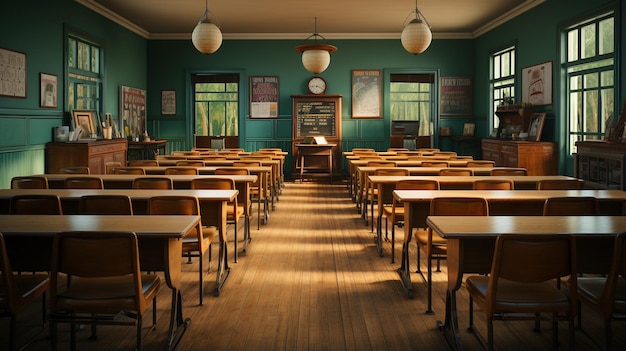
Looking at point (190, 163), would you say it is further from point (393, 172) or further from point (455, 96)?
point (455, 96)

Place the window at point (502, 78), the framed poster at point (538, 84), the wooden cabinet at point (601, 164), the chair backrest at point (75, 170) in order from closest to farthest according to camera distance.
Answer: the wooden cabinet at point (601, 164)
the chair backrest at point (75, 170)
the framed poster at point (538, 84)
the window at point (502, 78)

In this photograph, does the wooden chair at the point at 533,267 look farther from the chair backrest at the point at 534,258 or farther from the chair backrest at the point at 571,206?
the chair backrest at the point at 571,206

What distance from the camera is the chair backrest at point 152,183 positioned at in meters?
5.43

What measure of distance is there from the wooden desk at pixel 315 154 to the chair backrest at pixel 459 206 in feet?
30.1

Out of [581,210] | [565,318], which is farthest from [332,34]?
[565,318]

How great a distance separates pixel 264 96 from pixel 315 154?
212cm

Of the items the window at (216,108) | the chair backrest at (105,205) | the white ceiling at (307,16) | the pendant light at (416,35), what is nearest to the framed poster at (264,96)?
the window at (216,108)

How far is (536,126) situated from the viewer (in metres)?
10.6

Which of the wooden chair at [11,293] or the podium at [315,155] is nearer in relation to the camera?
the wooden chair at [11,293]

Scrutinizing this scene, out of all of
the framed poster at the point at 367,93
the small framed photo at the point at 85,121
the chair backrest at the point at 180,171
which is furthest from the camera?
the framed poster at the point at 367,93

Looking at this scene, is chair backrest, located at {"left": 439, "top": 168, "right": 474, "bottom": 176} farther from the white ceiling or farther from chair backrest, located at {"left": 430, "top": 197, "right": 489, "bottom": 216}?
the white ceiling

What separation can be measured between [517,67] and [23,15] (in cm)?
848

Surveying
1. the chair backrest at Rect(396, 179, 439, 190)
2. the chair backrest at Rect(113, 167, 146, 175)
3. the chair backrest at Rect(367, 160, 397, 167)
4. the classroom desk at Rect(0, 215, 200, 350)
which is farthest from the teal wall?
the classroom desk at Rect(0, 215, 200, 350)

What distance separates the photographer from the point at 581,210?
4098 millimetres
